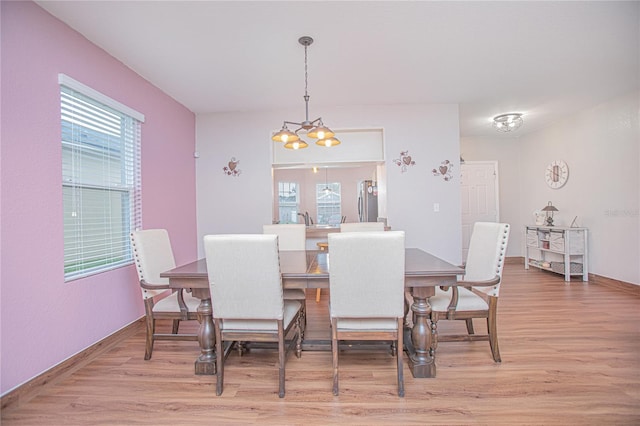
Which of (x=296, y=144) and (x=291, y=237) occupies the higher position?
(x=296, y=144)

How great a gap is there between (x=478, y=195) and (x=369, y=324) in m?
4.99

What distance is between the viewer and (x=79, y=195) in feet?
7.75

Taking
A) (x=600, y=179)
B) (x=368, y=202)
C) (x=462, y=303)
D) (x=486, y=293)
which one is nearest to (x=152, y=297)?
(x=462, y=303)

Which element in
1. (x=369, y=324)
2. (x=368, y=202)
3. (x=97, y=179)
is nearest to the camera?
(x=369, y=324)

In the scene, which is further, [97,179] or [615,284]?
[615,284]

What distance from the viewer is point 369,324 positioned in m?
1.80

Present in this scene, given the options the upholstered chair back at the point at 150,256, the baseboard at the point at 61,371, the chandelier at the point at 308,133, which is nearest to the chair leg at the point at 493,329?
the chandelier at the point at 308,133

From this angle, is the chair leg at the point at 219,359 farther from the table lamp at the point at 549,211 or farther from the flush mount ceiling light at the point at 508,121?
the table lamp at the point at 549,211

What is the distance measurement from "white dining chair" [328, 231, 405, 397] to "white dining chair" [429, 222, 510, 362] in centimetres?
49

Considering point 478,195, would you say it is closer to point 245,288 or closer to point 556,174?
point 556,174

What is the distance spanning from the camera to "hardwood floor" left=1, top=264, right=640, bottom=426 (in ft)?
5.35

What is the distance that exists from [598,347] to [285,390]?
2401mm

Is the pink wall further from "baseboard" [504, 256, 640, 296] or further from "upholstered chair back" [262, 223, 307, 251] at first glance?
"baseboard" [504, 256, 640, 296]

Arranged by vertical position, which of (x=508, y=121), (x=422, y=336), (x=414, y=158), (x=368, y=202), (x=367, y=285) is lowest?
(x=422, y=336)
